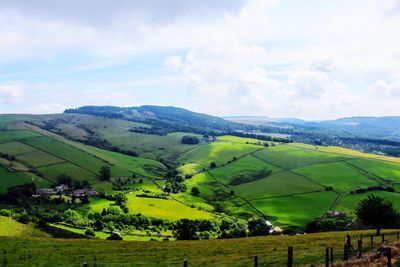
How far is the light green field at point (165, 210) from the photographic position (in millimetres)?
175325

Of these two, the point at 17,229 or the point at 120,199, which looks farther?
the point at 120,199

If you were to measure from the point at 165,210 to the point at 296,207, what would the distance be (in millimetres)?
61445

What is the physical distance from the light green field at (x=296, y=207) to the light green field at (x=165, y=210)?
93.9 ft

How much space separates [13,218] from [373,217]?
303 ft

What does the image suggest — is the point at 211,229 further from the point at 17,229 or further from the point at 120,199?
the point at 120,199

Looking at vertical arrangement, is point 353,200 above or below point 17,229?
below

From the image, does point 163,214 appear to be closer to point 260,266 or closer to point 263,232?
point 263,232

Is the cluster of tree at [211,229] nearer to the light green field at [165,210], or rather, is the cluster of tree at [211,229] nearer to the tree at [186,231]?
the tree at [186,231]

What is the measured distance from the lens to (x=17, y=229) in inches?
3816

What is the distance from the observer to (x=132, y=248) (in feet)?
221

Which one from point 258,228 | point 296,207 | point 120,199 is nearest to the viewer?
point 258,228

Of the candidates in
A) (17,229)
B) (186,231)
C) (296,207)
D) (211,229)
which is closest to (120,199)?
(211,229)

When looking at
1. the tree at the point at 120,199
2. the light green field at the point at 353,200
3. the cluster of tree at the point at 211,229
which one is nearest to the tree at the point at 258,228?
the cluster of tree at the point at 211,229

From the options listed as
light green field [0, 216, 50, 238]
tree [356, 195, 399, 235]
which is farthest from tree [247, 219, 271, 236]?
Answer: light green field [0, 216, 50, 238]
